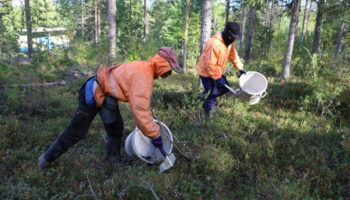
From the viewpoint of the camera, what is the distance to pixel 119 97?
304cm

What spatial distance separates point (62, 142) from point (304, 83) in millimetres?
5876

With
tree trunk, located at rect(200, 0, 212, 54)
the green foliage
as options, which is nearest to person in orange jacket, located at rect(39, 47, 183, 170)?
the green foliage

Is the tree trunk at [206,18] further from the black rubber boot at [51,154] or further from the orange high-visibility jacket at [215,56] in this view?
the black rubber boot at [51,154]

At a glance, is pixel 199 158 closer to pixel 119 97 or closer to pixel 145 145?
pixel 145 145

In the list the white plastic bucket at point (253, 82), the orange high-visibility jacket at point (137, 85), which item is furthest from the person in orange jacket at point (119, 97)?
the white plastic bucket at point (253, 82)

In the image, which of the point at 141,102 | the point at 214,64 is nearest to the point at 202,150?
the point at 141,102

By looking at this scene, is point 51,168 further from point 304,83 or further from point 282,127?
point 304,83

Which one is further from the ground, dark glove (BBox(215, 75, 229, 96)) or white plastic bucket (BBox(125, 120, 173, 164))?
dark glove (BBox(215, 75, 229, 96))

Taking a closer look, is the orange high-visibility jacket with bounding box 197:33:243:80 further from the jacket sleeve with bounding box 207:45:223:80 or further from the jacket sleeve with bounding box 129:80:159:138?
the jacket sleeve with bounding box 129:80:159:138

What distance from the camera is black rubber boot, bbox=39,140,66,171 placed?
10.9 feet

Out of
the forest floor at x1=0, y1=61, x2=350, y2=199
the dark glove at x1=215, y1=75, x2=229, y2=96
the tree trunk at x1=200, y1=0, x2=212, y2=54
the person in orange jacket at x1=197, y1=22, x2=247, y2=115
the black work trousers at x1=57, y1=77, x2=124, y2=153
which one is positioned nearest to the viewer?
the forest floor at x1=0, y1=61, x2=350, y2=199

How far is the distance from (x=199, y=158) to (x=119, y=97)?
1.55 metres

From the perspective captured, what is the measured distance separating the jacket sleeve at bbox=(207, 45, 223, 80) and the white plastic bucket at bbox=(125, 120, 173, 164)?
1710mm

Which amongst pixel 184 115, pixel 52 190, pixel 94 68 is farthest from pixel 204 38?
pixel 52 190
